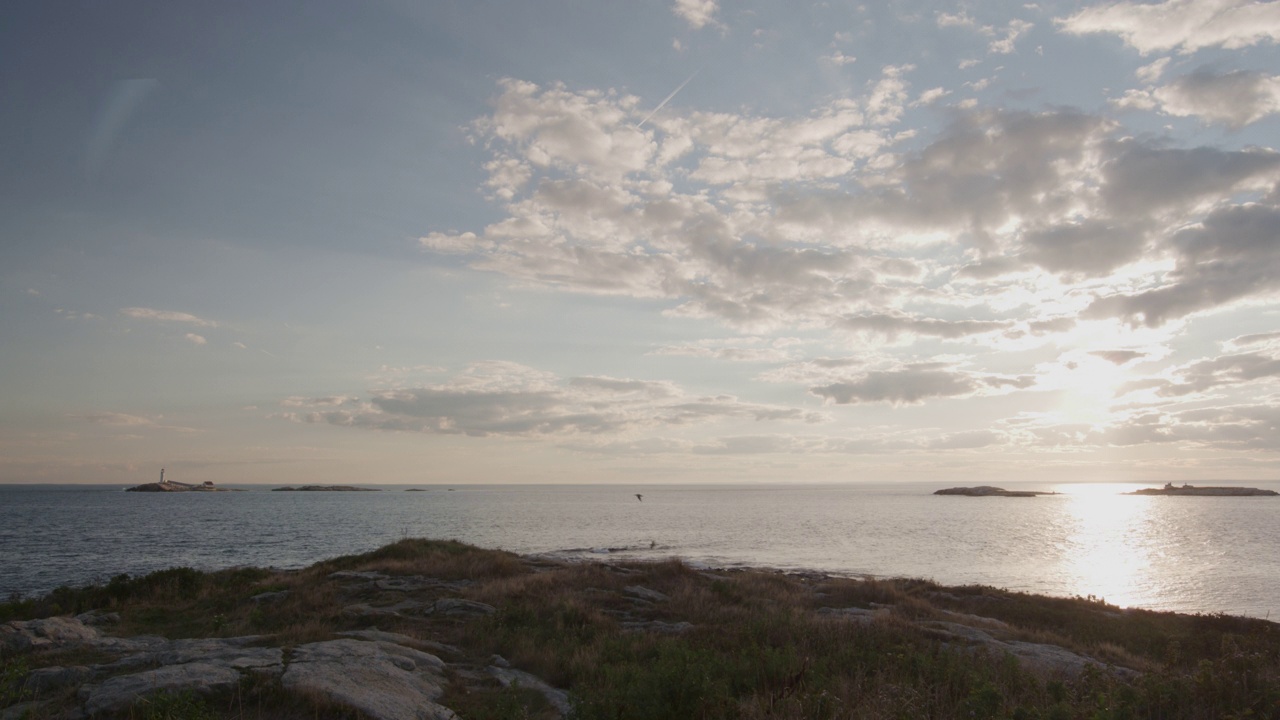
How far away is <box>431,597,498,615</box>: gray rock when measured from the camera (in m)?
20.0

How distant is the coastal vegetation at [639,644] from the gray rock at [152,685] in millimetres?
123

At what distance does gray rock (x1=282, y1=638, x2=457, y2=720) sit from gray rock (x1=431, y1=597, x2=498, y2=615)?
6527mm

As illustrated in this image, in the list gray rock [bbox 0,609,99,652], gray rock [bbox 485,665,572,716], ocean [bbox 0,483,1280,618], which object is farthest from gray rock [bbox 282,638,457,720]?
ocean [bbox 0,483,1280,618]

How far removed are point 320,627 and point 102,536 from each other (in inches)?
2821

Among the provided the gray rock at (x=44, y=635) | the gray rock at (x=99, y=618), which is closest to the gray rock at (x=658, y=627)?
the gray rock at (x=44, y=635)

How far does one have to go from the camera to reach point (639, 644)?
48.4ft

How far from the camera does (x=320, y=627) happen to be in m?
15.9

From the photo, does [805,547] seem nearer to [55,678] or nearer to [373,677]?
[373,677]

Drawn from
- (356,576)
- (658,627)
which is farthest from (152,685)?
(356,576)

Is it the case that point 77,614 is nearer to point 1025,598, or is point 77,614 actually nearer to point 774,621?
point 774,621

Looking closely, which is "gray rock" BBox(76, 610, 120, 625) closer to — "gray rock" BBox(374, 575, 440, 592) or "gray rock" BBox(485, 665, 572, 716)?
"gray rock" BBox(374, 575, 440, 592)

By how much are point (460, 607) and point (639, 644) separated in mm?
7924

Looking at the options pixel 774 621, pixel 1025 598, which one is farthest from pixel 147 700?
pixel 1025 598

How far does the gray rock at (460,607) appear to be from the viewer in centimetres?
1998
